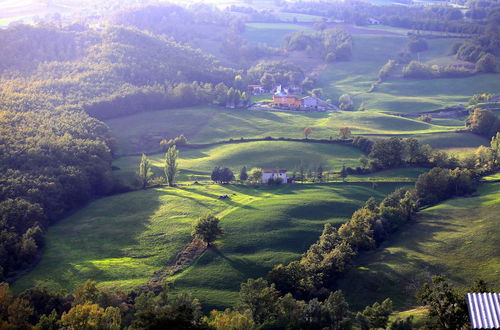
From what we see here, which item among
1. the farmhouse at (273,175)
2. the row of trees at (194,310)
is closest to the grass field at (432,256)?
the row of trees at (194,310)

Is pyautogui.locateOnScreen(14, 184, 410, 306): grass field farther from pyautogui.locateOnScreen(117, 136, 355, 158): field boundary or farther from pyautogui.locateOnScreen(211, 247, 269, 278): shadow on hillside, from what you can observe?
pyautogui.locateOnScreen(117, 136, 355, 158): field boundary

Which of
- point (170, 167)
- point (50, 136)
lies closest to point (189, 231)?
point (170, 167)

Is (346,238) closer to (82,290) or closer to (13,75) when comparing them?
(82,290)

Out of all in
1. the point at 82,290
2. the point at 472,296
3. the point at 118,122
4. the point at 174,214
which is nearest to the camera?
the point at 472,296

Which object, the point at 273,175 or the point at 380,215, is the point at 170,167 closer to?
the point at 273,175

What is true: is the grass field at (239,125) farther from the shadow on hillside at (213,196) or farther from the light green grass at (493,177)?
the shadow on hillside at (213,196)

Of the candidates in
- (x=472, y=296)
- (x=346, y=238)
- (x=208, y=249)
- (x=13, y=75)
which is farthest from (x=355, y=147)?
(x=13, y=75)
